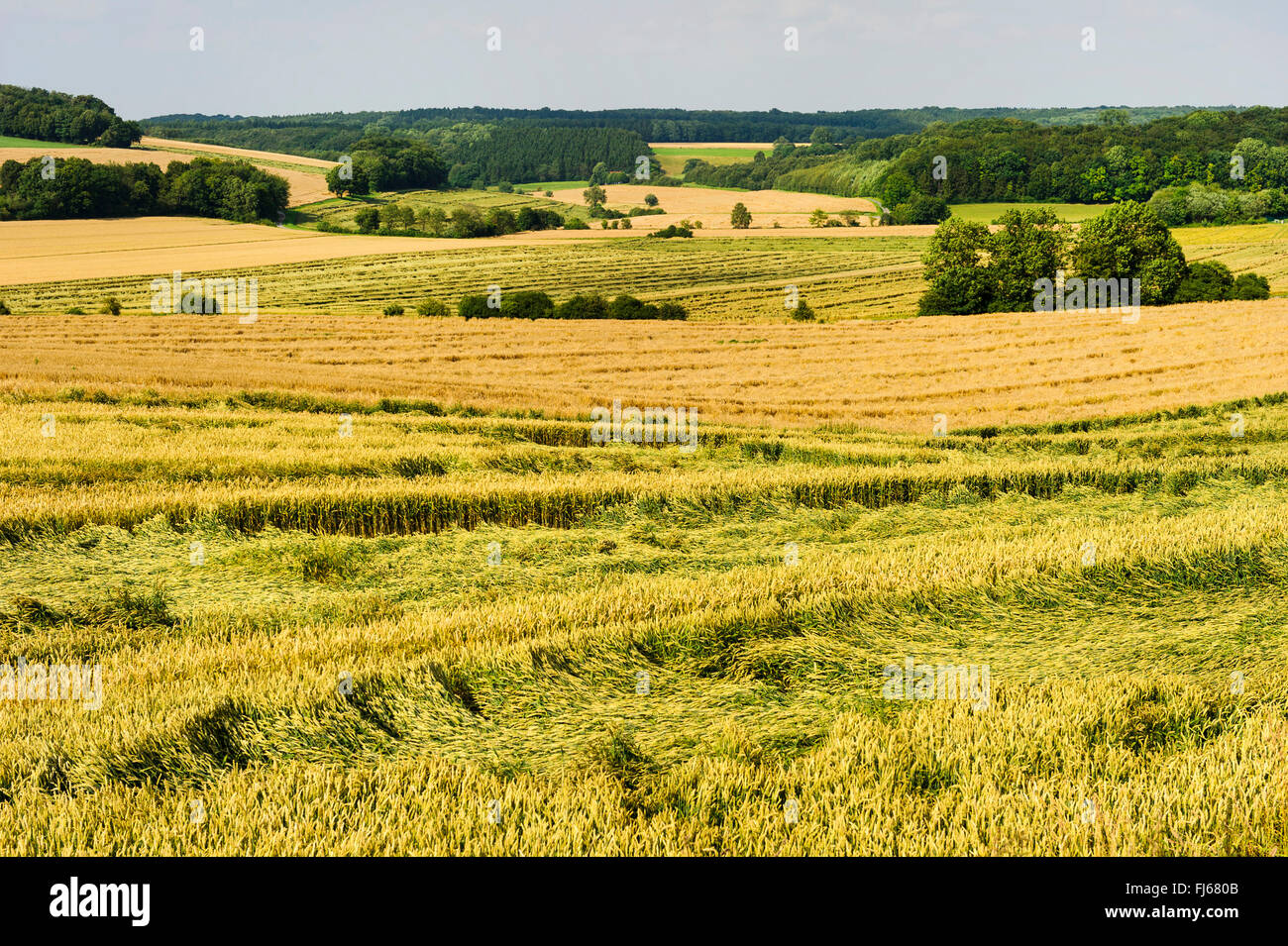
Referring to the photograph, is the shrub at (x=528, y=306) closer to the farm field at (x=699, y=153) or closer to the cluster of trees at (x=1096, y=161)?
the cluster of trees at (x=1096, y=161)

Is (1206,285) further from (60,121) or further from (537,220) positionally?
(60,121)

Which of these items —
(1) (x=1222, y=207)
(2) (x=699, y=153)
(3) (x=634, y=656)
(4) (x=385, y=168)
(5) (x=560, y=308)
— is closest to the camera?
(3) (x=634, y=656)

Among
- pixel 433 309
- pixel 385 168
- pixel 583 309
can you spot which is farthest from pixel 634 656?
pixel 385 168

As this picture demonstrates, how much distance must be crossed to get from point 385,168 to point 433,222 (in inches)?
988

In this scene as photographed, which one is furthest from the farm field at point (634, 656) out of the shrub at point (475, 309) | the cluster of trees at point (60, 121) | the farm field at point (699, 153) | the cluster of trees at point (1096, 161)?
the farm field at point (699, 153)

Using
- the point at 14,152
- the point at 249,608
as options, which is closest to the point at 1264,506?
the point at 249,608

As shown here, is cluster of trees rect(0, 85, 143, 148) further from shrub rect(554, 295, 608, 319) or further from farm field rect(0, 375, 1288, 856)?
farm field rect(0, 375, 1288, 856)

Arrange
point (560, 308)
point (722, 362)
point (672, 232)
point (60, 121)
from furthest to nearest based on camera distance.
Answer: point (60, 121), point (672, 232), point (560, 308), point (722, 362)

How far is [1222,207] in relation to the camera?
87.8m

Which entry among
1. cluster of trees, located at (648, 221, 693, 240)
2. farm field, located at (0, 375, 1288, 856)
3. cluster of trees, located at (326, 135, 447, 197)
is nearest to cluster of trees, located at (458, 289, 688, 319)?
farm field, located at (0, 375, 1288, 856)

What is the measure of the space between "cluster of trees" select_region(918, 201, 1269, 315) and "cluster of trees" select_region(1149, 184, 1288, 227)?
119 feet

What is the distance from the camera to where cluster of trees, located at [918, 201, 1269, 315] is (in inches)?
2172

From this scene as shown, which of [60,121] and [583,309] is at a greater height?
[60,121]

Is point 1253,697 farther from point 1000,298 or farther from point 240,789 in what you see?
point 1000,298
